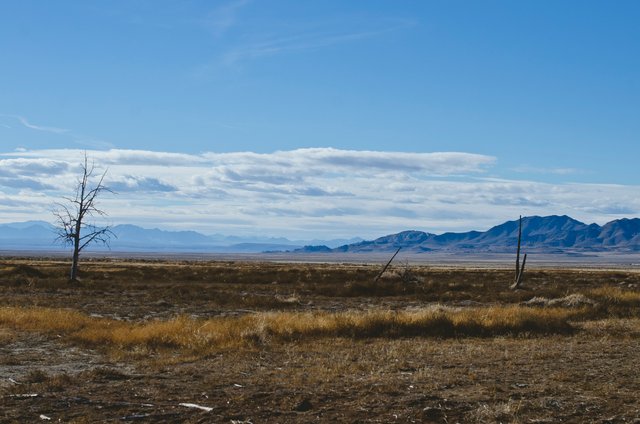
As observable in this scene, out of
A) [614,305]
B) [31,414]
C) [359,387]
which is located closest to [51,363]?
[31,414]

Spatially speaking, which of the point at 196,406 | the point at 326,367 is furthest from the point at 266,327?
the point at 196,406

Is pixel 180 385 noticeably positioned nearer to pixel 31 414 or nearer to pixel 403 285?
pixel 31 414

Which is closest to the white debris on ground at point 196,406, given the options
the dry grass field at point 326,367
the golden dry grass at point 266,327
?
the dry grass field at point 326,367

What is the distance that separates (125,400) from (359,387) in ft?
11.9

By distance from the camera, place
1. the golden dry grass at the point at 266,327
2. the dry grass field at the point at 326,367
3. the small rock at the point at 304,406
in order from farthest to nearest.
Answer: the golden dry grass at the point at 266,327, the small rock at the point at 304,406, the dry grass field at the point at 326,367

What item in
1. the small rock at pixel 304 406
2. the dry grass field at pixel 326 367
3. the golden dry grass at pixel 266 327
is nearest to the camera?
the dry grass field at pixel 326 367

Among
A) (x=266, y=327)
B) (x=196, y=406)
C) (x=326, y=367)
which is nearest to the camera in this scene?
(x=196, y=406)

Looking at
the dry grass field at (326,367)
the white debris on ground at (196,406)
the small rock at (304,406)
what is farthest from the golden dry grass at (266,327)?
the small rock at (304,406)

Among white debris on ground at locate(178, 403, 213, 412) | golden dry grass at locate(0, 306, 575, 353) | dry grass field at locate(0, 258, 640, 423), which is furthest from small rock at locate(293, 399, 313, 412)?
golden dry grass at locate(0, 306, 575, 353)

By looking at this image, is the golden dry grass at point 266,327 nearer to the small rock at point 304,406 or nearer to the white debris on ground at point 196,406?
the white debris on ground at point 196,406

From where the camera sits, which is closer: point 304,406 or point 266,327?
point 304,406

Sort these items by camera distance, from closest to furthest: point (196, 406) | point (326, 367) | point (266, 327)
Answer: point (196, 406)
point (326, 367)
point (266, 327)

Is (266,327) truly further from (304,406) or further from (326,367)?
(304,406)

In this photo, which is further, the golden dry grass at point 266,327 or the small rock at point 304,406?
the golden dry grass at point 266,327
